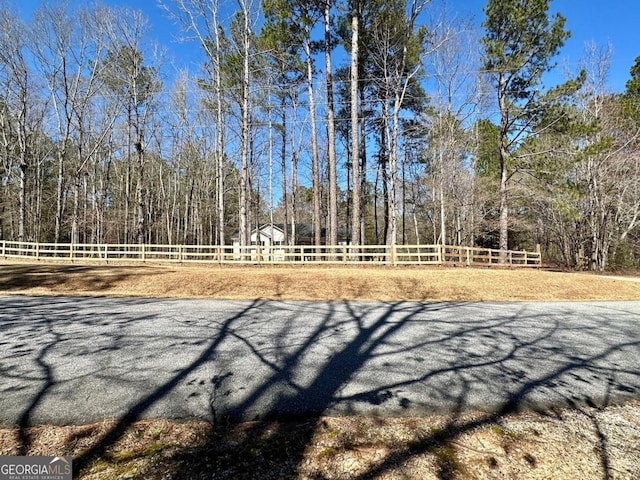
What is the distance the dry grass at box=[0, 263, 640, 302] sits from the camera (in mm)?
8633

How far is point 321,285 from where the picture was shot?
30.3 ft

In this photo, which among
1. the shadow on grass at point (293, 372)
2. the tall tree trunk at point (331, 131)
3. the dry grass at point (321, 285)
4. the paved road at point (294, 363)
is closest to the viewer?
the shadow on grass at point (293, 372)

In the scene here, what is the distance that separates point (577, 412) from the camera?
2543 mm

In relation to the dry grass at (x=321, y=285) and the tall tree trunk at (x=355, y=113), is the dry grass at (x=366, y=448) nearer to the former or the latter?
the dry grass at (x=321, y=285)

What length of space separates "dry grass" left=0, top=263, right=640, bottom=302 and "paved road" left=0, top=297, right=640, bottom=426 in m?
2.95

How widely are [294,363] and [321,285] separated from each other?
230 inches

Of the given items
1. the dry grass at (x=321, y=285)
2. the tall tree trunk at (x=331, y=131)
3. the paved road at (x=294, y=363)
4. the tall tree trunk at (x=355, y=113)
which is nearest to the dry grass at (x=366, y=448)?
the paved road at (x=294, y=363)

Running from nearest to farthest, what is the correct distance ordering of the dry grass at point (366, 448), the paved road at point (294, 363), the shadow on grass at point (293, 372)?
the dry grass at point (366, 448) → the shadow on grass at point (293, 372) → the paved road at point (294, 363)

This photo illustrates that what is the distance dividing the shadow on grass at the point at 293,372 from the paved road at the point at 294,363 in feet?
0.05

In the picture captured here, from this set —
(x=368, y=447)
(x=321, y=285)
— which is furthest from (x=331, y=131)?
(x=368, y=447)

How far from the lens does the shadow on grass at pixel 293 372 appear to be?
6.97 ft

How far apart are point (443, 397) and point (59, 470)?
2.76m

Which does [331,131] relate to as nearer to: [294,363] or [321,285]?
[321,285]

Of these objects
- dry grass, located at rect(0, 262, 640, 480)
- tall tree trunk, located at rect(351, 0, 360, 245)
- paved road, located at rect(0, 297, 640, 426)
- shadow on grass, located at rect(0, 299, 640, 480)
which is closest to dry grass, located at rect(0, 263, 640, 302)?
paved road, located at rect(0, 297, 640, 426)
